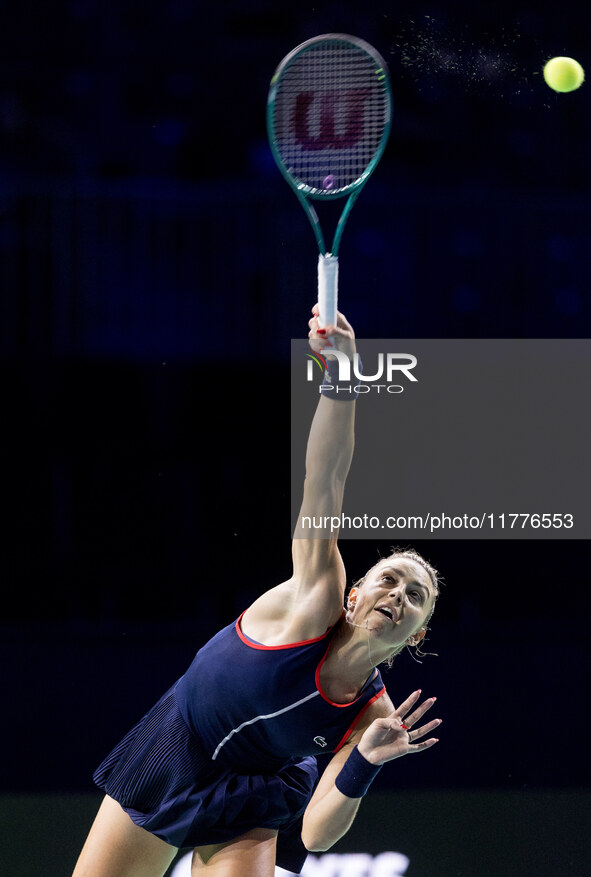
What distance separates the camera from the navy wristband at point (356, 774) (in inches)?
82.4

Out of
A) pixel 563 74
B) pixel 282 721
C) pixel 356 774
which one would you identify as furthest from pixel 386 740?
pixel 563 74

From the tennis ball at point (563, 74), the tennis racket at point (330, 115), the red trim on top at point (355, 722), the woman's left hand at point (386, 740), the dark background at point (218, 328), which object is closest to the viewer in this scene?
the woman's left hand at point (386, 740)

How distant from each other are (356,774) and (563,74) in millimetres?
2102

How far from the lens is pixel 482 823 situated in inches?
121

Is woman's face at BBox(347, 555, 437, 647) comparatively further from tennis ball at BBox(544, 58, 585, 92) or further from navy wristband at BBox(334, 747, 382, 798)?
tennis ball at BBox(544, 58, 585, 92)

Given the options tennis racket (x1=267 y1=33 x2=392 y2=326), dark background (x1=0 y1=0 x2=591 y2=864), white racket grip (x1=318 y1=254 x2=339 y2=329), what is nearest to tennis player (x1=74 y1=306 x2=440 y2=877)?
white racket grip (x1=318 y1=254 x2=339 y2=329)

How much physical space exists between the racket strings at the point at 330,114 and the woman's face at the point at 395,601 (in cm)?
79

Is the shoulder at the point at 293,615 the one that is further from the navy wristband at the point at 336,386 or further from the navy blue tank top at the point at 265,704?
the navy wristband at the point at 336,386

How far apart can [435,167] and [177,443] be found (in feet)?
3.48

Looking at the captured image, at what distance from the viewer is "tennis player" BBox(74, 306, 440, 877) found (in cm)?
216

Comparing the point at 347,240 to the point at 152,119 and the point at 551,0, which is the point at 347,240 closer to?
the point at 152,119

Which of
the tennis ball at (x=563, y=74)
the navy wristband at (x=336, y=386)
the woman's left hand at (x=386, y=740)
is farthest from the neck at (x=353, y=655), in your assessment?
the tennis ball at (x=563, y=74)

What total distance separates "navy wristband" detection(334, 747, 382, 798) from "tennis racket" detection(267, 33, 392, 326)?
1.00 m

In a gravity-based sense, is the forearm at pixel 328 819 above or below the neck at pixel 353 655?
below
